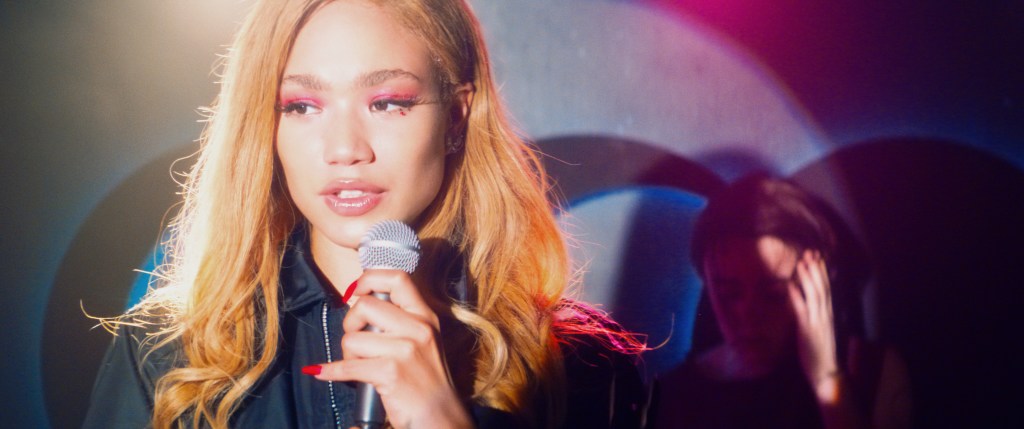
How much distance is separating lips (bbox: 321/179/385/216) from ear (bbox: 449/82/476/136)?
0.27 meters

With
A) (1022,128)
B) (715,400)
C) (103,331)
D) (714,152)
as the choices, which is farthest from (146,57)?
(1022,128)

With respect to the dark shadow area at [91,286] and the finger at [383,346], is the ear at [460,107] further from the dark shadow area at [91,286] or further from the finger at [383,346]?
the dark shadow area at [91,286]

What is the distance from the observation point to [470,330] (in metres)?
1.57

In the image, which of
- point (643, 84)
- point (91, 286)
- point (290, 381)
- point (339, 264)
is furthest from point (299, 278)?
point (643, 84)

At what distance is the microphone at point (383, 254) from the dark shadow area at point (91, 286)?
2.94 feet

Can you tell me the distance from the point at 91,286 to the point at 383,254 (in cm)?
102

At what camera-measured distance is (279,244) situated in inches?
62.3

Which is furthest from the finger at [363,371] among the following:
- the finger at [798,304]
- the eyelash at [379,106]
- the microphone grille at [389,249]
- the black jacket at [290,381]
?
the finger at [798,304]

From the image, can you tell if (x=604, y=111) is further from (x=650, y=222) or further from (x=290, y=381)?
(x=290, y=381)

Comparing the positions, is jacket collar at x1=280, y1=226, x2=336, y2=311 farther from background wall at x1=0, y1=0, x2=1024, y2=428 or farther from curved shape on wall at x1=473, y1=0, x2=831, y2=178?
curved shape on wall at x1=473, y1=0, x2=831, y2=178

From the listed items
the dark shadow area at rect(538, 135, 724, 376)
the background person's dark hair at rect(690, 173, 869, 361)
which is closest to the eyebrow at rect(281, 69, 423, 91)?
the dark shadow area at rect(538, 135, 724, 376)

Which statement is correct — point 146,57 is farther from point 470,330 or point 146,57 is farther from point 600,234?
point 600,234

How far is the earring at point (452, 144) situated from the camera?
1620 mm

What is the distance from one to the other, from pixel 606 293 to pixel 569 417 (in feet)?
2.65
